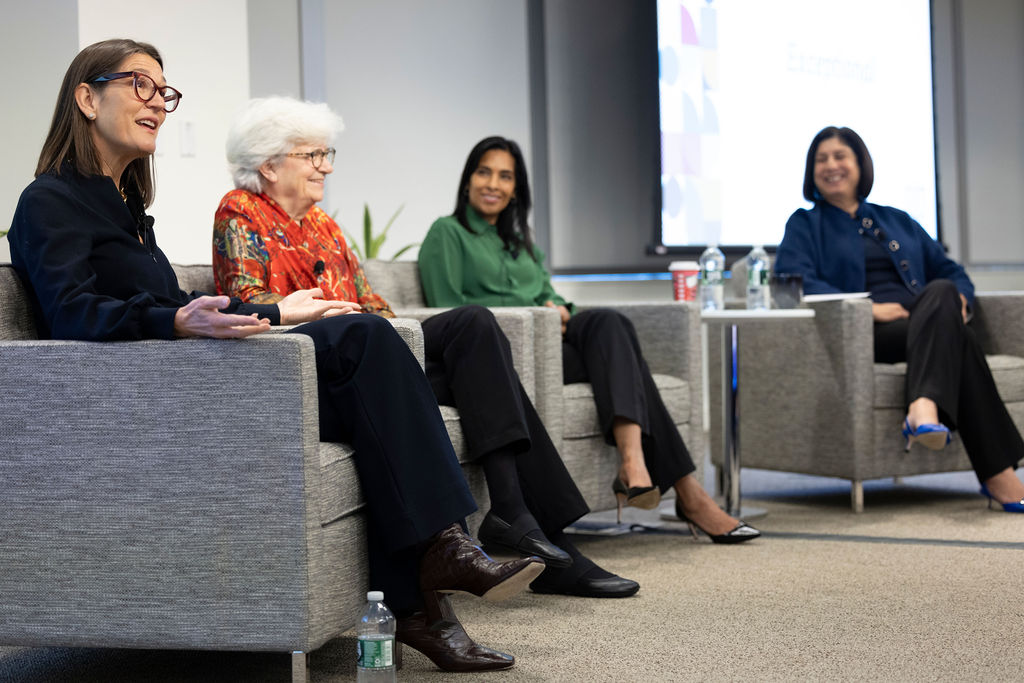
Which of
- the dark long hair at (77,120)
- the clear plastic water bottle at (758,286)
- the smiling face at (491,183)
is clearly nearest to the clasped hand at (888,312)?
the clear plastic water bottle at (758,286)

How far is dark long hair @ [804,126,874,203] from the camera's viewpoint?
416 centimetres

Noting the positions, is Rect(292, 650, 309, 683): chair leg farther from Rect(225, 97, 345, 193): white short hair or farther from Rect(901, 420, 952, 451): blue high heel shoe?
Rect(901, 420, 952, 451): blue high heel shoe

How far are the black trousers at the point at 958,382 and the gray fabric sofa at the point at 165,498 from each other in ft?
7.49

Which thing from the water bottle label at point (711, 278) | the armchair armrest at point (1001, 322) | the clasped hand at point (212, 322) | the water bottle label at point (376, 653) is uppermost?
the water bottle label at point (711, 278)

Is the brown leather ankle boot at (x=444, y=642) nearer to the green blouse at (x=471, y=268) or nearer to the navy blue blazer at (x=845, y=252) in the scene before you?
the green blouse at (x=471, y=268)

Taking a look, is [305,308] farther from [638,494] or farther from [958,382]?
[958,382]

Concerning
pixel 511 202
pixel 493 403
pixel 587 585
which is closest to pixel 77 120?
pixel 493 403

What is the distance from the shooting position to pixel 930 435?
343 cm

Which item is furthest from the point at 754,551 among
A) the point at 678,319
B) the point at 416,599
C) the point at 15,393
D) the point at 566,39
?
the point at 566,39

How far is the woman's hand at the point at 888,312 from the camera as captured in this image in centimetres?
385

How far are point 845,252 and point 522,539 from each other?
7.08ft

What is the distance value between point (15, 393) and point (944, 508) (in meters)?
2.90

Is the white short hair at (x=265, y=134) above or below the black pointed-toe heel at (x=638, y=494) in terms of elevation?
above

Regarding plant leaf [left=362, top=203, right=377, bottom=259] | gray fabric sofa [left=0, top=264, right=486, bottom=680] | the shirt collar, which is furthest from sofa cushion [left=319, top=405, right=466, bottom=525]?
plant leaf [left=362, top=203, right=377, bottom=259]
